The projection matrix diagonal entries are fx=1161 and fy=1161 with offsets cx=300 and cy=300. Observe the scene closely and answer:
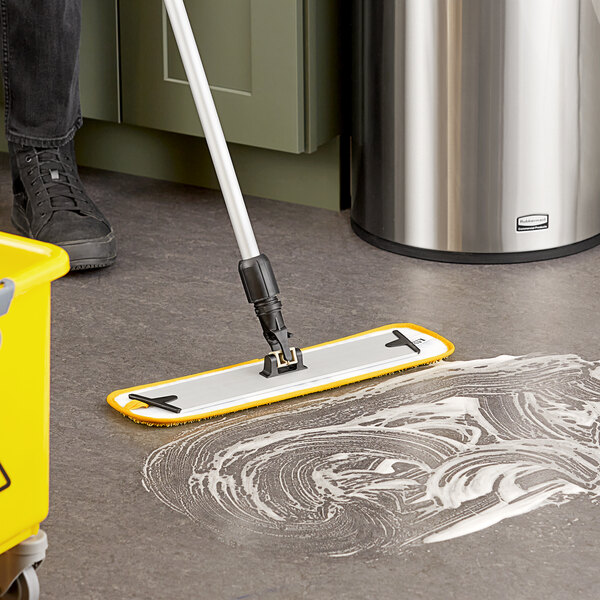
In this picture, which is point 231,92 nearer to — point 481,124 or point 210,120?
point 481,124

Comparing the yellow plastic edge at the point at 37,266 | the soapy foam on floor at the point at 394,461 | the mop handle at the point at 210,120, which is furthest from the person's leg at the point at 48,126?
the yellow plastic edge at the point at 37,266

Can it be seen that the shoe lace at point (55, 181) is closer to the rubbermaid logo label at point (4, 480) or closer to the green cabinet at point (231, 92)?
the green cabinet at point (231, 92)

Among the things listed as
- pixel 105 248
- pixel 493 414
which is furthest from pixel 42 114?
pixel 493 414

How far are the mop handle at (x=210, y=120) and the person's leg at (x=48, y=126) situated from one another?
1.59 feet

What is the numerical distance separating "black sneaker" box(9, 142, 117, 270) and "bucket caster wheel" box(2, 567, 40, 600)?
0.95 m

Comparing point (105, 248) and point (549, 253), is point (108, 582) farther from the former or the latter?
point (549, 253)

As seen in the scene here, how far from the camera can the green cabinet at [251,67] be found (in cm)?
206

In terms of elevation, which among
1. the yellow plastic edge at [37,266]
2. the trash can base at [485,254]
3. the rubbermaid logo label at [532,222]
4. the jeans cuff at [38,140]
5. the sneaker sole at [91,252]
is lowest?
the trash can base at [485,254]

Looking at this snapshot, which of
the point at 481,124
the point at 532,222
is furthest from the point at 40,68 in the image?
the point at 532,222

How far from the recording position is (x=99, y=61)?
7.55 ft

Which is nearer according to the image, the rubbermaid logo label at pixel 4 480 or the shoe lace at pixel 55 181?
the rubbermaid logo label at pixel 4 480

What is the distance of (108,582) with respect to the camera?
111cm

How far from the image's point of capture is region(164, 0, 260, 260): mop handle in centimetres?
147

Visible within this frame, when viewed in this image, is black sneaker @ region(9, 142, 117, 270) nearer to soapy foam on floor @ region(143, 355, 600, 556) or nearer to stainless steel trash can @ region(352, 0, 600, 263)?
stainless steel trash can @ region(352, 0, 600, 263)
